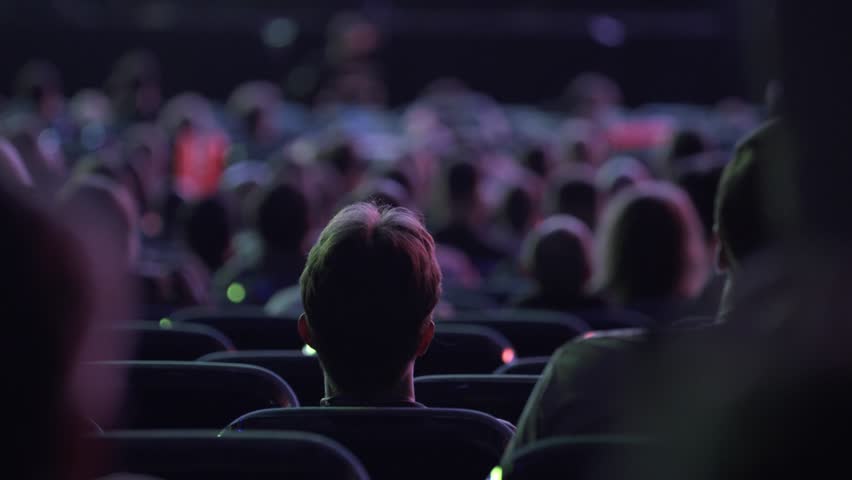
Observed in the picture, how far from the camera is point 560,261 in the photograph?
514 cm

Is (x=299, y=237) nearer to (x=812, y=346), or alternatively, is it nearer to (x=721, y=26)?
(x=812, y=346)

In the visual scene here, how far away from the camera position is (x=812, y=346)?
1.18m

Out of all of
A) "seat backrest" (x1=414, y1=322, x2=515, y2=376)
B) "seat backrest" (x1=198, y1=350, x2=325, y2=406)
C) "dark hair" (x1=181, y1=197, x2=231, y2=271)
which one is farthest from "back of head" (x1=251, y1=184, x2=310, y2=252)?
"seat backrest" (x1=198, y1=350, x2=325, y2=406)

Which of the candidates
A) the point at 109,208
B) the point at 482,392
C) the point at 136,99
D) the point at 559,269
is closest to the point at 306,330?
the point at 482,392

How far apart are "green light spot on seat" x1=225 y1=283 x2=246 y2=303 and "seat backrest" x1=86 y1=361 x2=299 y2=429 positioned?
124 inches

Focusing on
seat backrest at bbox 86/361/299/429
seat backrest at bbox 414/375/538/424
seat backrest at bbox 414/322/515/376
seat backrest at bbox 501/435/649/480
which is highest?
seat backrest at bbox 501/435/649/480

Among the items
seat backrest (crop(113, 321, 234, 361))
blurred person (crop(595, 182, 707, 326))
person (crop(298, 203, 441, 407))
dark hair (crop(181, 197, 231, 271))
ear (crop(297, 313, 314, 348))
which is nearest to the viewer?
person (crop(298, 203, 441, 407))

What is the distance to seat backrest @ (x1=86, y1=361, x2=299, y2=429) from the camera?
2.77m

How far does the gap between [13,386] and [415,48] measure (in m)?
20.0

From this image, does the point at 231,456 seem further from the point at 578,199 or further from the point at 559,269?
the point at 578,199

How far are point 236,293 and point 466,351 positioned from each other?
2.68 meters

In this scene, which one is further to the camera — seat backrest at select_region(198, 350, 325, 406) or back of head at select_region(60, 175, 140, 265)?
back of head at select_region(60, 175, 140, 265)

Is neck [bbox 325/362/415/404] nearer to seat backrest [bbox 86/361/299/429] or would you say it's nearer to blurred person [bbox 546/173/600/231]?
seat backrest [bbox 86/361/299/429]

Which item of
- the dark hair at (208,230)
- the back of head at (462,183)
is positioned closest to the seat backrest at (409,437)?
the dark hair at (208,230)
